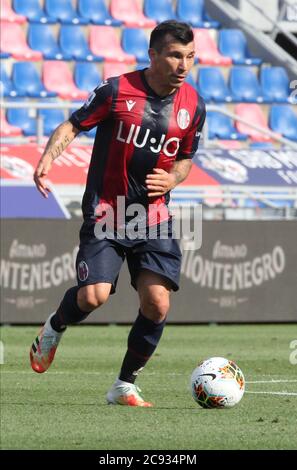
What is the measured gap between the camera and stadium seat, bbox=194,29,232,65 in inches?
968

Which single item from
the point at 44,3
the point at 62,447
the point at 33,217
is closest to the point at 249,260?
the point at 33,217

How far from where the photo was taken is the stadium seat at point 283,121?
24.5 m

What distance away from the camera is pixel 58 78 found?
74.4ft

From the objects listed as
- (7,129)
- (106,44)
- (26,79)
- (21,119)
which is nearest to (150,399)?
(7,129)

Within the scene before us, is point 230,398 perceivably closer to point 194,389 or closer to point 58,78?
→ point 194,389

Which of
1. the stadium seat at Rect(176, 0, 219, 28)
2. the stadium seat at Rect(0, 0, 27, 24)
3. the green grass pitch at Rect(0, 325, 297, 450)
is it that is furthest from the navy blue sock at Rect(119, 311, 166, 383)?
the stadium seat at Rect(176, 0, 219, 28)

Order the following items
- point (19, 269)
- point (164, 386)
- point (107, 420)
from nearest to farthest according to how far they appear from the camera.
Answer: point (107, 420), point (164, 386), point (19, 269)

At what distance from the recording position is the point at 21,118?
21.6 metres

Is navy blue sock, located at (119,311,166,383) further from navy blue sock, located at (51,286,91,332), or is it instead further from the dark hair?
the dark hair

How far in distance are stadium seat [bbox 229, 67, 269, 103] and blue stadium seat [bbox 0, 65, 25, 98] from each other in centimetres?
463

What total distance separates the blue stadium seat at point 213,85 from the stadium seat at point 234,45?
32.3 inches

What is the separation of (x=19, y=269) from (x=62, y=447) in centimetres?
992

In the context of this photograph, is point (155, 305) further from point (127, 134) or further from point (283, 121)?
point (283, 121)

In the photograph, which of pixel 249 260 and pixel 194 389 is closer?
pixel 194 389
